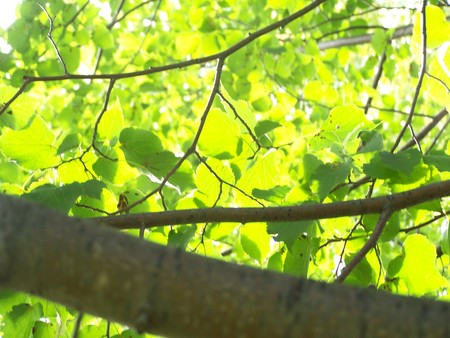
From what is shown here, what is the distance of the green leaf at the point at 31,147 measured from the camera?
3.58 ft

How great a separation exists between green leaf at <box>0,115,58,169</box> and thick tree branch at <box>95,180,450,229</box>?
1.07 ft

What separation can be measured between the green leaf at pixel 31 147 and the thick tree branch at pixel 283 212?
0.33 metres

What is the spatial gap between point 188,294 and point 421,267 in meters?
0.69

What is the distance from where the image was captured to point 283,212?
83cm

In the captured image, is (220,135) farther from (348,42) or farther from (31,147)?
(348,42)

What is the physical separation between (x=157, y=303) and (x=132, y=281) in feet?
0.08

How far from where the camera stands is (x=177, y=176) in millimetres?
1104

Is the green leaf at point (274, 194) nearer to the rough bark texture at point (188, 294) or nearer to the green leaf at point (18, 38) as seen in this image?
the rough bark texture at point (188, 294)

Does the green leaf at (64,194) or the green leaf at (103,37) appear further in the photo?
the green leaf at (103,37)

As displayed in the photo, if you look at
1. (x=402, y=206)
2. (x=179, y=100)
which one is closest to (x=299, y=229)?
(x=402, y=206)

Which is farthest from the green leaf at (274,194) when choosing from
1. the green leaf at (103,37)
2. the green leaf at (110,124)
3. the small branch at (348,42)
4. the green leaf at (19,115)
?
the small branch at (348,42)

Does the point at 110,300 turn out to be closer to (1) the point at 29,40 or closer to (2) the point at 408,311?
(2) the point at 408,311

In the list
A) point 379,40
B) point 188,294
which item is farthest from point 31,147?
point 379,40

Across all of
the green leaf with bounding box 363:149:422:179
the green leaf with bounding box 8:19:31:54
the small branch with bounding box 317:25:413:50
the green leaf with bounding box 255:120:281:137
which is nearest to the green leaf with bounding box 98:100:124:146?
the green leaf with bounding box 255:120:281:137
